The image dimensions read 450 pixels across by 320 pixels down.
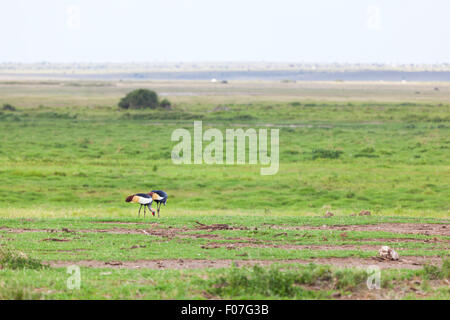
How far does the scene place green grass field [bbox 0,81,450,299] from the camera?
952 cm

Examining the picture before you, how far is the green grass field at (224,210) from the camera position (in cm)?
952

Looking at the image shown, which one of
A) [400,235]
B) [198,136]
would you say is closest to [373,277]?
[400,235]

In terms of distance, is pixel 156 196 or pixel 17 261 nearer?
pixel 17 261

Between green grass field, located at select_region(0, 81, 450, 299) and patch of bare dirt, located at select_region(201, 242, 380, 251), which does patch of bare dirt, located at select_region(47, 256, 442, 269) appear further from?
patch of bare dirt, located at select_region(201, 242, 380, 251)

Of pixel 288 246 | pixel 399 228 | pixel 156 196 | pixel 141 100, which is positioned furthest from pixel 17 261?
pixel 141 100

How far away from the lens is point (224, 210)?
73.1 feet

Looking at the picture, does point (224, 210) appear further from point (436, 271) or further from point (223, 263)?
point (436, 271)

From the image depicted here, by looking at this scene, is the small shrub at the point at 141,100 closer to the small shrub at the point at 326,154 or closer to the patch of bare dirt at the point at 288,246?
the small shrub at the point at 326,154

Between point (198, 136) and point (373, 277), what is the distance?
36.1 metres

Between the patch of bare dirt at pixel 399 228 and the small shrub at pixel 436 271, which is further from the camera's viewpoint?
the patch of bare dirt at pixel 399 228

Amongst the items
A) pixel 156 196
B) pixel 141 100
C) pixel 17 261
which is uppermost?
pixel 141 100

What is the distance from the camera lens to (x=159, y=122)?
5647cm

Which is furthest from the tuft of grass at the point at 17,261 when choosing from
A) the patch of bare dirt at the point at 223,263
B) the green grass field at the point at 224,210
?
the patch of bare dirt at the point at 223,263

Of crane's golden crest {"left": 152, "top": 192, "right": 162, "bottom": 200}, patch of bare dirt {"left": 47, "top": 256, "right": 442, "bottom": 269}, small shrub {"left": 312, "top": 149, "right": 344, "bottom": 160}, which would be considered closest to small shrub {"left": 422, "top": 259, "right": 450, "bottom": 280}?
patch of bare dirt {"left": 47, "top": 256, "right": 442, "bottom": 269}
